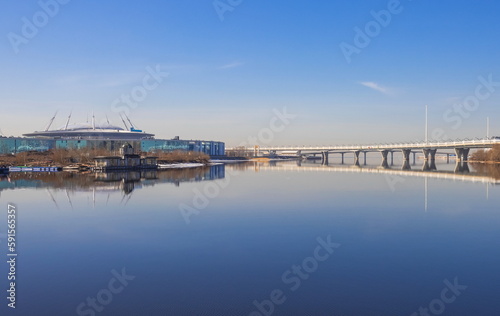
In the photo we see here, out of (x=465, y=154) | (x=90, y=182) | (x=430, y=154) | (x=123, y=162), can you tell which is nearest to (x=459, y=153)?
(x=465, y=154)

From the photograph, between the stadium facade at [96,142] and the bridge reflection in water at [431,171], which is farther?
the stadium facade at [96,142]

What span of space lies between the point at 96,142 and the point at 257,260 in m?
93.6

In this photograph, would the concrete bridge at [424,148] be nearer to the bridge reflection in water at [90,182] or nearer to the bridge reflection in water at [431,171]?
the bridge reflection in water at [431,171]

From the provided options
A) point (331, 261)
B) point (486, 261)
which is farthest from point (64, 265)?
point (486, 261)

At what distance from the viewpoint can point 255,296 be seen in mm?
7379

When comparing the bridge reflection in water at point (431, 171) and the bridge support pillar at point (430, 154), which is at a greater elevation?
the bridge support pillar at point (430, 154)

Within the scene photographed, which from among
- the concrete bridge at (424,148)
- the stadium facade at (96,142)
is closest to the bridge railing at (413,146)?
the concrete bridge at (424,148)

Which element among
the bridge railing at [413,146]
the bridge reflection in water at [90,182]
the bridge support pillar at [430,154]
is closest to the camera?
the bridge reflection in water at [90,182]

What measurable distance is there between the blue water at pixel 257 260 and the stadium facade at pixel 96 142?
7295cm

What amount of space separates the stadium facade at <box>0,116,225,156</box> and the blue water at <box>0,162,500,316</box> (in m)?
72.9

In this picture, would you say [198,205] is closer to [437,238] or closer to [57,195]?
[57,195]

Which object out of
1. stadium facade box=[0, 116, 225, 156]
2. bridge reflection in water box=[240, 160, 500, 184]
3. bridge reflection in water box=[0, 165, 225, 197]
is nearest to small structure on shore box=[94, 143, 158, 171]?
bridge reflection in water box=[0, 165, 225, 197]

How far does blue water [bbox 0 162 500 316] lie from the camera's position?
278 inches

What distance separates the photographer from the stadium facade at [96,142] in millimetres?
86500
